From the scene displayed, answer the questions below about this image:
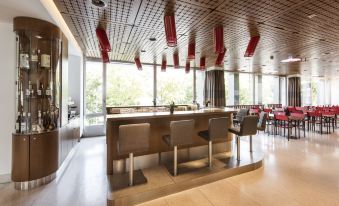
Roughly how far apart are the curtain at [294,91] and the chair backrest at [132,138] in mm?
11271

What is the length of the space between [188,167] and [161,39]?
301 cm

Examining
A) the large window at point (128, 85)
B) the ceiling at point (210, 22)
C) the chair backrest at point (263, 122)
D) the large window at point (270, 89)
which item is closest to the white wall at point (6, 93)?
the ceiling at point (210, 22)

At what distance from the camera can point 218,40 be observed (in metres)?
3.38

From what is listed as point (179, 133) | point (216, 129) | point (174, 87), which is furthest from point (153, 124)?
point (174, 87)

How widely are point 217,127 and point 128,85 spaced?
499cm

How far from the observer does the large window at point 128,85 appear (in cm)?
686

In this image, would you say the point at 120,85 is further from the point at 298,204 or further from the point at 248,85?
the point at 248,85

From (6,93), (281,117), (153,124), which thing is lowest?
(281,117)

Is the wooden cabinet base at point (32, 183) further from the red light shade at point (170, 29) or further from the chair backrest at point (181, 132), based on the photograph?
the red light shade at point (170, 29)

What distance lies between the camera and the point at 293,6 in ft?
8.89

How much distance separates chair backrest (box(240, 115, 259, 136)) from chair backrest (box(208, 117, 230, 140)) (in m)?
0.42

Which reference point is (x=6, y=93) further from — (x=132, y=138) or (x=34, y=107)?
(x=132, y=138)

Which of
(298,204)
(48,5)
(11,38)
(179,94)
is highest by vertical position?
(48,5)

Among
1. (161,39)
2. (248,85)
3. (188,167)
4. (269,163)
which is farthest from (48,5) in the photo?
(248,85)
